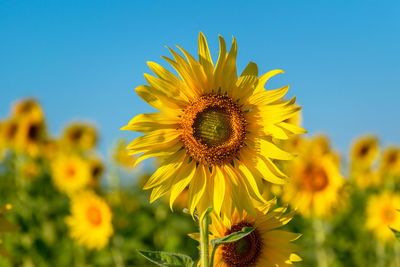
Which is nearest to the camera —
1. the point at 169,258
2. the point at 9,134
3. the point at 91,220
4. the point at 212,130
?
the point at 169,258

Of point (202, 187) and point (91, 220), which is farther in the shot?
point (91, 220)

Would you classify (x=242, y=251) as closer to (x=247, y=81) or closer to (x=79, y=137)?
(x=247, y=81)

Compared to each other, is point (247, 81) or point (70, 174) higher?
Answer: point (247, 81)

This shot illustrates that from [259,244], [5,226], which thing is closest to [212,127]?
[259,244]

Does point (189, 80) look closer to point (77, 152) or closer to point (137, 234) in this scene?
point (137, 234)

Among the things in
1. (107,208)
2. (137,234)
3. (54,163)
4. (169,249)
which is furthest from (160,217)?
(54,163)

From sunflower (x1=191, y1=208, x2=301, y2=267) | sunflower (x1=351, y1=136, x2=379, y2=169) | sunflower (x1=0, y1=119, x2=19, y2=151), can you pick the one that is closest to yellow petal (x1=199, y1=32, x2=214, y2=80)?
sunflower (x1=191, y1=208, x2=301, y2=267)

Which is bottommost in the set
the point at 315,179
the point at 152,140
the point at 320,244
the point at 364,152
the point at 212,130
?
the point at 320,244
